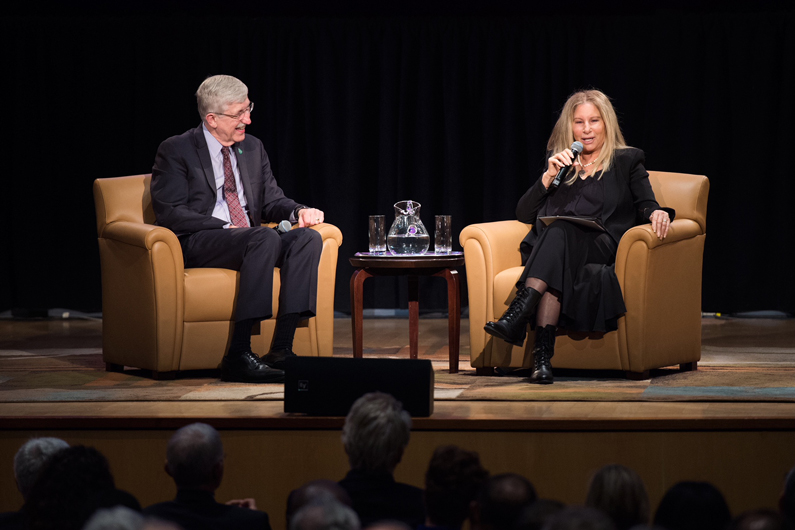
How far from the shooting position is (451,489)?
1.89 m

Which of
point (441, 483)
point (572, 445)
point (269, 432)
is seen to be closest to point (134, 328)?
point (269, 432)

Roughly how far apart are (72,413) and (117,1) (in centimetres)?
390

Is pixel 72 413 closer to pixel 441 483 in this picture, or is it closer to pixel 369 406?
pixel 369 406

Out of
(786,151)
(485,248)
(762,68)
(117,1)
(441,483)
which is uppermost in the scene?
(117,1)

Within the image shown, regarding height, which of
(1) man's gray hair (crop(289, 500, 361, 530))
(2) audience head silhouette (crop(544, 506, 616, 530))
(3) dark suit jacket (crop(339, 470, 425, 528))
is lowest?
(3) dark suit jacket (crop(339, 470, 425, 528))

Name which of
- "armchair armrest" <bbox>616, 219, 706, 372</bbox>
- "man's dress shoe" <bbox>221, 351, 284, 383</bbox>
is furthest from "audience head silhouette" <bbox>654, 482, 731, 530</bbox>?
"man's dress shoe" <bbox>221, 351, 284, 383</bbox>

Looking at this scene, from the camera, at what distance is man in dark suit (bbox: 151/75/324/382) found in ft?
12.0

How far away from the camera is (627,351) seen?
364 centimetres

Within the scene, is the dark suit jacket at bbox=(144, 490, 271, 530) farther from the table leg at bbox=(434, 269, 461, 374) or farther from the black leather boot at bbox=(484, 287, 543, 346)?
the table leg at bbox=(434, 269, 461, 374)

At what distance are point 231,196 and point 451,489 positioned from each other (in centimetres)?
239

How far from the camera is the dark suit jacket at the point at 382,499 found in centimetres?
202

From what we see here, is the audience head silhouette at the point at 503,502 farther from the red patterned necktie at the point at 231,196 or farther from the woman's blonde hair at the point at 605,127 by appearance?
the red patterned necktie at the point at 231,196

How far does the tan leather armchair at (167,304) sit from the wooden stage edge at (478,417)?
658mm

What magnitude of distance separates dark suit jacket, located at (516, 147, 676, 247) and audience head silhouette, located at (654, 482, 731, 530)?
2053mm
